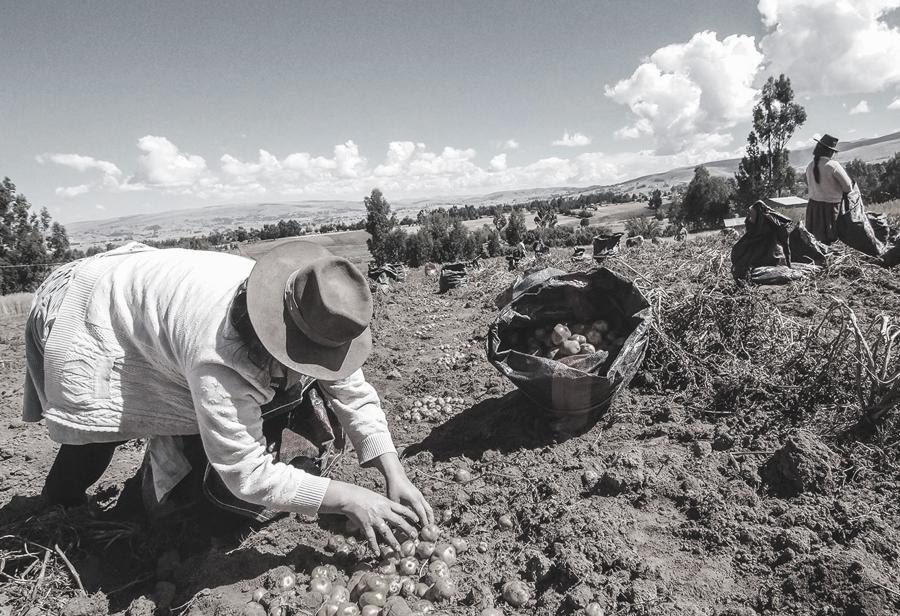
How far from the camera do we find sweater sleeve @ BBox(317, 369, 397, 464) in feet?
7.13

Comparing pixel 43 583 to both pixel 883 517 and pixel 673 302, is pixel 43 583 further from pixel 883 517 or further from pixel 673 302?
pixel 673 302

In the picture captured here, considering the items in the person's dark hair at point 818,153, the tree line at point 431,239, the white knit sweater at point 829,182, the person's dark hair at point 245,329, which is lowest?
the tree line at point 431,239

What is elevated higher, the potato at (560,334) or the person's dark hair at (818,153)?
the person's dark hair at (818,153)

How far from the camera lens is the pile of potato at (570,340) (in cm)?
316

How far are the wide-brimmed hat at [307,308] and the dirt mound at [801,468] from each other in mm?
2009

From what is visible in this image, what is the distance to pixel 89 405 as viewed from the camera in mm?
2066

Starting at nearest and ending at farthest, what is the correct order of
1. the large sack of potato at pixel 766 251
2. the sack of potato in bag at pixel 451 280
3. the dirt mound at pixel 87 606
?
the dirt mound at pixel 87 606 < the large sack of potato at pixel 766 251 < the sack of potato in bag at pixel 451 280

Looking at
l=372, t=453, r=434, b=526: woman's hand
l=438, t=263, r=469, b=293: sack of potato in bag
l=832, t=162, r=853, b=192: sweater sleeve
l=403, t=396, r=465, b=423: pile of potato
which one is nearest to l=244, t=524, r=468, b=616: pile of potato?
l=372, t=453, r=434, b=526: woman's hand

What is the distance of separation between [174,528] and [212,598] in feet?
1.94

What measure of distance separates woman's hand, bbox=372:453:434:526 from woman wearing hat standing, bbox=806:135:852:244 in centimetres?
682

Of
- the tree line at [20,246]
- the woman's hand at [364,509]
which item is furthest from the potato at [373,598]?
the tree line at [20,246]

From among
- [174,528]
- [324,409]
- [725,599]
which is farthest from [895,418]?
[174,528]

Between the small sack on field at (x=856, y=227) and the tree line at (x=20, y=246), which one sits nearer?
the small sack on field at (x=856, y=227)

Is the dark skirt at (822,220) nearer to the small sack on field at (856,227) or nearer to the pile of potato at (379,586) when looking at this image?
the small sack on field at (856,227)
